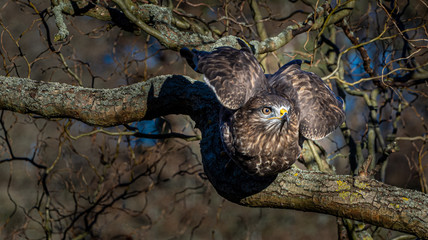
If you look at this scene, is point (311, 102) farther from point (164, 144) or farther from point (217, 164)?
point (164, 144)

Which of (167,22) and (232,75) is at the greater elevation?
(232,75)

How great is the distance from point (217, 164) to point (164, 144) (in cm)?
266

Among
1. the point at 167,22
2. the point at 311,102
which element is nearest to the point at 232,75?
the point at 311,102

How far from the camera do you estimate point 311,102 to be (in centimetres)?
213

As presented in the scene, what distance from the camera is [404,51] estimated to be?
4121 millimetres

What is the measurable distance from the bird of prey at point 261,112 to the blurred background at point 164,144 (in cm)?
172

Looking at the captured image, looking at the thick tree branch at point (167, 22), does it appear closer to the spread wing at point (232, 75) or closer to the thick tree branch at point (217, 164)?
the thick tree branch at point (217, 164)

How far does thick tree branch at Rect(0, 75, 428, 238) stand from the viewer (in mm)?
1864

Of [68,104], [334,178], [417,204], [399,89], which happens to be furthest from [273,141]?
[399,89]

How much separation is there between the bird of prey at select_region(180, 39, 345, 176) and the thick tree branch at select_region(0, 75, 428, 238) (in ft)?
0.63

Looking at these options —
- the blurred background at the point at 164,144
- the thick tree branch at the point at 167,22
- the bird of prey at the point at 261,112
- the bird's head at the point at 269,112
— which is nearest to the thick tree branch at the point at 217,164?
the bird of prey at the point at 261,112

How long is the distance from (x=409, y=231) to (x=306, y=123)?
69 centimetres

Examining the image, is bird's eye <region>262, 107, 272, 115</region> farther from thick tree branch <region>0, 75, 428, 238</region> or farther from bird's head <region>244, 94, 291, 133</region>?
thick tree branch <region>0, 75, 428, 238</region>

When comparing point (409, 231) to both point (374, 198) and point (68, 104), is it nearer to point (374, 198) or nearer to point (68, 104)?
point (374, 198)
